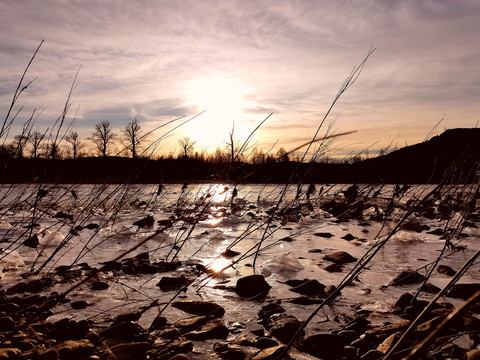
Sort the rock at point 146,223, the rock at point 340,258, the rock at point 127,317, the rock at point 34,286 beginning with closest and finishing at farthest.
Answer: the rock at point 127,317, the rock at point 34,286, the rock at point 340,258, the rock at point 146,223

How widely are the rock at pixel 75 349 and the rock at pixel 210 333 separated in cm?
42

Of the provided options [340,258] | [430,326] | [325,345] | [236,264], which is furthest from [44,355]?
A: [340,258]

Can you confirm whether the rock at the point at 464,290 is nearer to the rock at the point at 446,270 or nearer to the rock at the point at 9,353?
the rock at the point at 446,270

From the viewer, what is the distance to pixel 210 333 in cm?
151

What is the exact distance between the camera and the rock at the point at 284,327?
A: 4.92ft

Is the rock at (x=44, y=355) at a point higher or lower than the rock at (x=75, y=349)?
higher

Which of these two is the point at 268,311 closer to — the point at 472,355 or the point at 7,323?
the point at 472,355

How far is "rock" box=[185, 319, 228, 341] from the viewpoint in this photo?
149 centimetres

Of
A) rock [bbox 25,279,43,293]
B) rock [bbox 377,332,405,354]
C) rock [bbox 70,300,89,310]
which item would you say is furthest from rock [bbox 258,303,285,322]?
rock [bbox 25,279,43,293]

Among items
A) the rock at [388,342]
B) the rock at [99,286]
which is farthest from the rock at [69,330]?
the rock at [388,342]

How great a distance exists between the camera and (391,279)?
234 cm

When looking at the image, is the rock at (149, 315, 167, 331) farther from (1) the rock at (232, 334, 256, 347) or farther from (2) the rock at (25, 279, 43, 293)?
(2) the rock at (25, 279, 43, 293)

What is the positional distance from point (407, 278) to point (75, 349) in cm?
206

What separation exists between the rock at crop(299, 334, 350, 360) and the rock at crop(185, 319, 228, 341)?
36cm
